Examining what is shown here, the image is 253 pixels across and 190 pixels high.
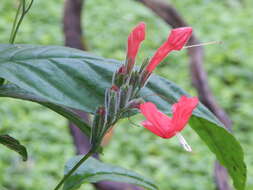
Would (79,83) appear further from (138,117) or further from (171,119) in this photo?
(138,117)

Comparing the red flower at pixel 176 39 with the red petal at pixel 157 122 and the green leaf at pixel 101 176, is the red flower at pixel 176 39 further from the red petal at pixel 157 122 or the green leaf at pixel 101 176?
the green leaf at pixel 101 176

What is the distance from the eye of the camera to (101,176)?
78 centimetres

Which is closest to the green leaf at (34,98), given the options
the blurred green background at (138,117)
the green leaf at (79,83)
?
the green leaf at (79,83)

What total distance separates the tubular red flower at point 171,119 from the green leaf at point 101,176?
0.68 feet

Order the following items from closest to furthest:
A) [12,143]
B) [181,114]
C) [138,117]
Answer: [181,114]
[12,143]
[138,117]

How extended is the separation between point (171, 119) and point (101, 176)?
242mm

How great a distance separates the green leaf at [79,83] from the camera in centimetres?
56

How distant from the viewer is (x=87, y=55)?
25.0 inches

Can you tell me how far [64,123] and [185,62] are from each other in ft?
3.78

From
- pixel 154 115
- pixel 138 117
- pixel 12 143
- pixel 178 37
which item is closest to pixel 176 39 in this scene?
pixel 178 37

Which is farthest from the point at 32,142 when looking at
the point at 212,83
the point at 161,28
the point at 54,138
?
the point at 161,28

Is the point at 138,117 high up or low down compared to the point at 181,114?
down

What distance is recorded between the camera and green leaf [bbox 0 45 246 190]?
0.56m

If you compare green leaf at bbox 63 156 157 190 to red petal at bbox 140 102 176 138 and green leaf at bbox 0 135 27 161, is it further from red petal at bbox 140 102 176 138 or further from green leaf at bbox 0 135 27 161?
red petal at bbox 140 102 176 138
